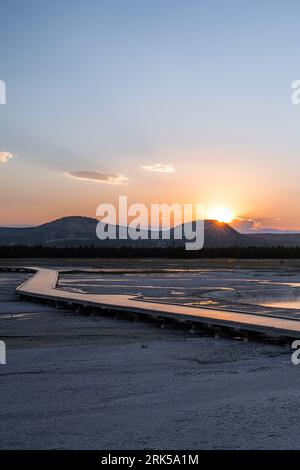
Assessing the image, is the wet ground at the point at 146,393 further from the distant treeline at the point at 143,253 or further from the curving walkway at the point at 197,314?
the distant treeline at the point at 143,253

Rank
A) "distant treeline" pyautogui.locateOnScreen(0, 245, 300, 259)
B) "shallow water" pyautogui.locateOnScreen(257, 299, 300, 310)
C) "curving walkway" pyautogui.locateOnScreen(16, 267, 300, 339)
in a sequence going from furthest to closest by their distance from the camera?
"distant treeline" pyautogui.locateOnScreen(0, 245, 300, 259) → "shallow water" pyautogui.locateOnScreen(257, 299, 300, 310) → "curving walkway" pyautogui.locateOnScreen(16, 267, 300, 339)

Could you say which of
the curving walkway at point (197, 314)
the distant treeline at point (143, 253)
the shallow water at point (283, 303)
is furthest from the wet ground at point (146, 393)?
the distant treeline at point (143, 253)

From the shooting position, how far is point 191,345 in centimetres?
1191

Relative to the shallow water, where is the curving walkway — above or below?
above

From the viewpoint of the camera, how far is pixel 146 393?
7.83 metres

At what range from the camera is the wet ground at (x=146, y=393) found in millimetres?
6125

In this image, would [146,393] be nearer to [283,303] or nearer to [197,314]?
[197,314]

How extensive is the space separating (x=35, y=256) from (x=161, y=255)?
16.9 m

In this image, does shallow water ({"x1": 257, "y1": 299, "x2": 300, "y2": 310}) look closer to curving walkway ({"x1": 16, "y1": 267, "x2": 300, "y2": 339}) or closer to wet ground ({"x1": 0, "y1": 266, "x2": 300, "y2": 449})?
curving walkway ({"x1": 16, "y1": 267, "x2": 300, "y2": 339})

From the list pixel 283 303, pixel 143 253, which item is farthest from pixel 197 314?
pixel 143 253

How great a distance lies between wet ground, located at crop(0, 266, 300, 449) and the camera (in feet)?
20.1

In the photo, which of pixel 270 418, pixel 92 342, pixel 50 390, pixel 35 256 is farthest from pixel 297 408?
pixel 35 256

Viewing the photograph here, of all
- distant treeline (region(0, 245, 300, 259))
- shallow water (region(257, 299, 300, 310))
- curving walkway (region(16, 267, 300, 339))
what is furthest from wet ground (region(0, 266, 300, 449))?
distant treeline (region(0, 245, 300, 259))
